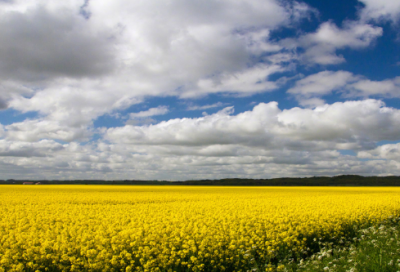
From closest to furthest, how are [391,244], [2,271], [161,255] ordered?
[2,271] < [161,255] < [391,244]

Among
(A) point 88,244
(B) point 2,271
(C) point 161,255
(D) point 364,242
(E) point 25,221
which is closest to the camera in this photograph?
(B) point 2,271

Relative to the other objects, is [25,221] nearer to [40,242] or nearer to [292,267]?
[40,242]

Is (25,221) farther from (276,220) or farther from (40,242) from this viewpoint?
(276,220)

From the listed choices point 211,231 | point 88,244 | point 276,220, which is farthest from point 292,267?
point 88,244

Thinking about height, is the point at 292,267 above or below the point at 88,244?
below

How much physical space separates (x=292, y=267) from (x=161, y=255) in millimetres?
4010

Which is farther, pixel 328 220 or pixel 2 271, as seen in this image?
pixel 328 220

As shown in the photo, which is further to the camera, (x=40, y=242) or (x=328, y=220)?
(x=328, y=220)

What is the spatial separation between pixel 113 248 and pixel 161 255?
162 centimetres

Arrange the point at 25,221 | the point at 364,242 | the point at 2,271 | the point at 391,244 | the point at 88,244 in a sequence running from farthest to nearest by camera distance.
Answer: the point at 25,221 < the point at 364,242 < the point at 391,244 < the point at 88,244 < the point at 2,271

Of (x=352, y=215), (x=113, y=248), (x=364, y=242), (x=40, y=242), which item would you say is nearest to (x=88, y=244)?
(x=113, y=248)

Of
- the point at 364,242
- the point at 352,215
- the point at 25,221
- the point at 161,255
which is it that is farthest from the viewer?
the point at 352,215

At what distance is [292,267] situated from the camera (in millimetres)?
9141

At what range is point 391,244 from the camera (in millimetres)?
10812
